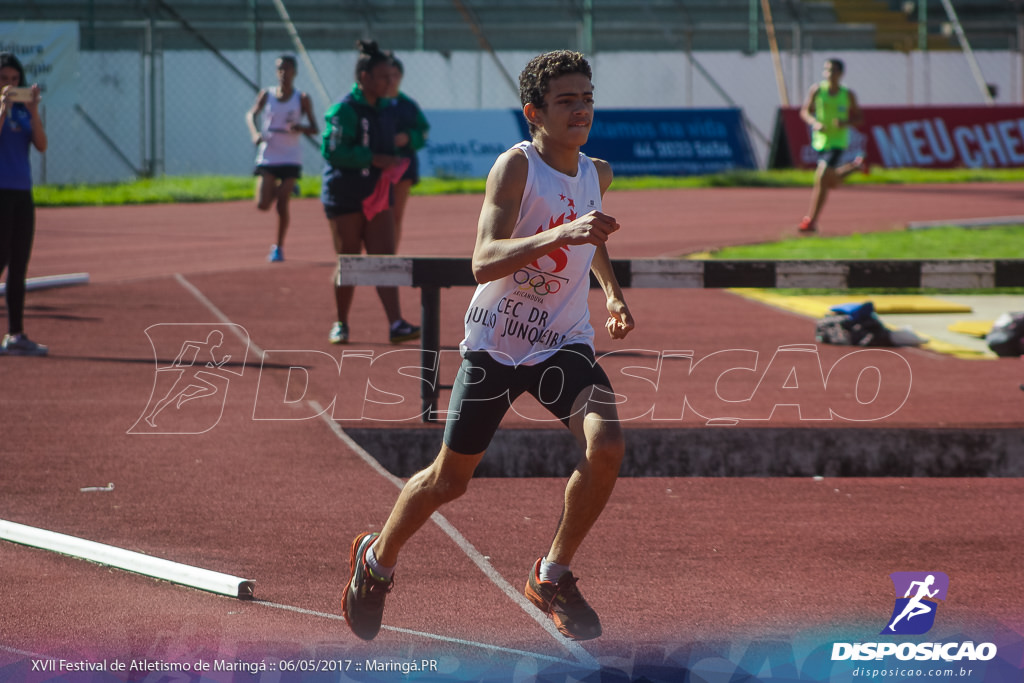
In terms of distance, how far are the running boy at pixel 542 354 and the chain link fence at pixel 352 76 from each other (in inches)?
882

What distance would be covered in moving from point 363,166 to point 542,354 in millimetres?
5683

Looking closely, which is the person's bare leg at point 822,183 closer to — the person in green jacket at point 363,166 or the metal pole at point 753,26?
the person in green jacket at point 363,166

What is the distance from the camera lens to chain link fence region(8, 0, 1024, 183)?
1021 inches

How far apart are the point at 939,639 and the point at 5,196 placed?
23.7 ft

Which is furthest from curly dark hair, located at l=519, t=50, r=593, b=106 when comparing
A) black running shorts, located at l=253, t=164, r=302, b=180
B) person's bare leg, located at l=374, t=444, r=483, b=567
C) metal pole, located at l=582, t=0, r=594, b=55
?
metal pole, located at l=582, t=0, r=594, b=55

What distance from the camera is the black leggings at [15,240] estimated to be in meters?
9.27

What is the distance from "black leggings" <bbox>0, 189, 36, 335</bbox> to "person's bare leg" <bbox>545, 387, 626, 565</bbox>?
624 centimetres

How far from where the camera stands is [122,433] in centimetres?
733

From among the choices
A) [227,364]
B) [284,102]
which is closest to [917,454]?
[227,364]

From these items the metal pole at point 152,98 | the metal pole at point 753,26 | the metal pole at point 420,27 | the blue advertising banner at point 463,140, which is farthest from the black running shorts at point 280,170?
the metal pole at point 753,26

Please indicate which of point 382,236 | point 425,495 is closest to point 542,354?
point 425,495

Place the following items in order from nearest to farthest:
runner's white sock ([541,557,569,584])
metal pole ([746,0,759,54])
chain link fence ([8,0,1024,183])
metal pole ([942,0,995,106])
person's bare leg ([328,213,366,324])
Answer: runner's white sock ([541,557,569,584]), person's bare leg ([328,213,366,324]), chain link fence ([8,0,1024,183]), metal pole ([746,0,759,54]), metal pole ([942,0,995,106])

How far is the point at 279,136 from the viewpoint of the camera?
14.6m

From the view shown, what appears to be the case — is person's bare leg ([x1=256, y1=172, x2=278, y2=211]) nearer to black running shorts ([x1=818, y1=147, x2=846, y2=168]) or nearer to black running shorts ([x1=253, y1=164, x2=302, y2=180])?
black running shorts ([x1=253, y1=164, x2=302, y2=180])
